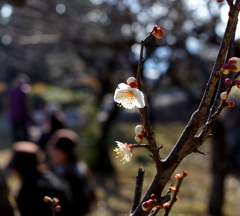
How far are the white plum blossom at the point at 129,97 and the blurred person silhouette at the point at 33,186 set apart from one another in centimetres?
179

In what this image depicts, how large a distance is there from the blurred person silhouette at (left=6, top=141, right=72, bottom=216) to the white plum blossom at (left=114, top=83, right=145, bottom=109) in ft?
5.88

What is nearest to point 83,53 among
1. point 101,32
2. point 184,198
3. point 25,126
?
point 25,126

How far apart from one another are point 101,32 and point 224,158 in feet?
9.00

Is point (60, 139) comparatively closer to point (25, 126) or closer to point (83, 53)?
point (25, 126)

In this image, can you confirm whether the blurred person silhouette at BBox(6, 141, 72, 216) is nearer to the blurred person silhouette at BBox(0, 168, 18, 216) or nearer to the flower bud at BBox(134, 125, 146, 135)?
the blurred person silhouette at BBox(0, 168, 18, 216)

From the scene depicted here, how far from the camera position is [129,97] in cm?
81

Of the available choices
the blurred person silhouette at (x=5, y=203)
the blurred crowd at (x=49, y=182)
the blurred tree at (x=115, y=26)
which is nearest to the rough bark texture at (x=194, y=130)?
the blurred crowd at (x=49, y=182)

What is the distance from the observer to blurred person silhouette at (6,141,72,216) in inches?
101

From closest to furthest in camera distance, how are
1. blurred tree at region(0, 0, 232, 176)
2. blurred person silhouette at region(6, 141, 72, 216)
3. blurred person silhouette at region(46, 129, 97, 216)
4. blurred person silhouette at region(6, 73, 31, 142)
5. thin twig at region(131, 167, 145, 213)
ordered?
thin twig at region(131, 167, 145, 213)
blurred person silhouette at region(6, 141, 72, 216)
blurred person silhouette at region(46, 129, 97, 216)
blurred tree at region(0, 0, 232, 176)
blurred person silhouette at region(6, 73, 31, 142)

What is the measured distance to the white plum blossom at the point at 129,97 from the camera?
77 cm

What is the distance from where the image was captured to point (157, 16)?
19.2 feet

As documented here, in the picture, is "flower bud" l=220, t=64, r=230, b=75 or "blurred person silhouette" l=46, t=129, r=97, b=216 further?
"blurred person silhouette" l=46, t=129, r=97, b=216

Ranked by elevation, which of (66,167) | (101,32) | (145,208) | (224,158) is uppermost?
(101,32)

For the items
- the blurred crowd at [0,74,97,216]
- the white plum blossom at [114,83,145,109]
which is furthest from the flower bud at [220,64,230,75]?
the blurred crowd at [0,74,97,216]
